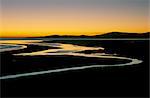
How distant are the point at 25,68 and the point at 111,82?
5.52 m

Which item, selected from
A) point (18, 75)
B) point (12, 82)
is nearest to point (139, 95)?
point (12, 82)

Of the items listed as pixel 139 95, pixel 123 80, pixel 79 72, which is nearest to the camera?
pixel 139 95

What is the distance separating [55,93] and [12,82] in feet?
7.91

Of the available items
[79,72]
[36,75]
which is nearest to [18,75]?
[36,75]

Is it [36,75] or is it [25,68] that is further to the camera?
[25,68]

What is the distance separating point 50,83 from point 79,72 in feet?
9.46

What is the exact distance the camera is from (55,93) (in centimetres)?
1021

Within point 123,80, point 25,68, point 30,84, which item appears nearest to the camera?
point 30,84

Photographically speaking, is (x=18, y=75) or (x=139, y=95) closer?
(x=139, y=95)

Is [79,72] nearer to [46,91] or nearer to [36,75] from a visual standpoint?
[36,75]

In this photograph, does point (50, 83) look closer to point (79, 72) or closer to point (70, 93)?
point (70, 93)

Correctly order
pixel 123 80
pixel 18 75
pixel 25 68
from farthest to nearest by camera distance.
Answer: pixel 25 68 < pixel 18 75 < pixel 123 80

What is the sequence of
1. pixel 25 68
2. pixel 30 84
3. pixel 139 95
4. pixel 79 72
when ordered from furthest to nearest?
1. pixel 25 68
2. pixel 79 72
3. pixel 30 84
4. pixel 139 95

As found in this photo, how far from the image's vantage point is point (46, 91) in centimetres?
1046
